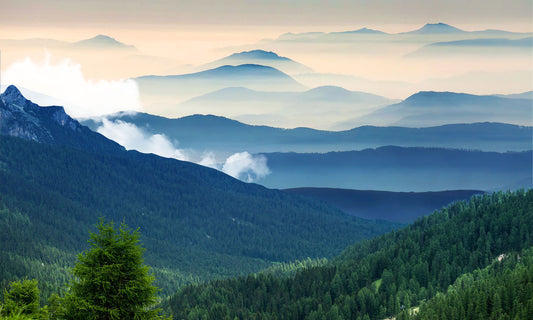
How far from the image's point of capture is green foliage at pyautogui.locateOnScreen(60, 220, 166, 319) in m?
76.4

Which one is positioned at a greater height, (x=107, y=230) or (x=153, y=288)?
(x=107, y=230)

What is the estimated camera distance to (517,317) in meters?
196

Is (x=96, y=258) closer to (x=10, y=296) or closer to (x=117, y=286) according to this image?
(x=117, y=286)

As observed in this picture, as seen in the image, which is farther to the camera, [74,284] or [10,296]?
[10,296]

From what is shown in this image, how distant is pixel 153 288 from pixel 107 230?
6.34m

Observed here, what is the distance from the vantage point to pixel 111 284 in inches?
3027

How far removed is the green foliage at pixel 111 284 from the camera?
76375 mm

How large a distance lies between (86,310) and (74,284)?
10.1 ft

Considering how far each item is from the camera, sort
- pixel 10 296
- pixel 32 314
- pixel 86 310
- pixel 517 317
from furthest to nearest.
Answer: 1. pixel 517 317
2. pixel 10 296
3. pixel 32 314
4. pixel 86 310

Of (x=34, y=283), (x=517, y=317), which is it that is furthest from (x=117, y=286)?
(x=517, y=317)

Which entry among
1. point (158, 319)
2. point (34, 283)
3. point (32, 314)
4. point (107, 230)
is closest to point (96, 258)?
point (107, 230)

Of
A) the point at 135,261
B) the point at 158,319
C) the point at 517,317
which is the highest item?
the point at 135,261

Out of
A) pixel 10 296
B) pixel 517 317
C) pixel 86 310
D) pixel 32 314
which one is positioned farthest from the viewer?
pixel 517 317

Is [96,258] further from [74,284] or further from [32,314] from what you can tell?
[32,314]
